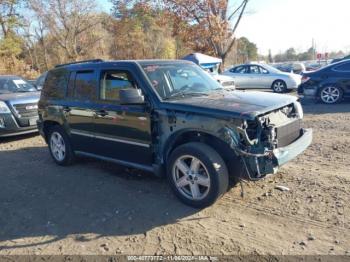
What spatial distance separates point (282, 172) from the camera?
512 cm

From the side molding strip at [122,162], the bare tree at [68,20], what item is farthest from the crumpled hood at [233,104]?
the bare tree at [68,20]

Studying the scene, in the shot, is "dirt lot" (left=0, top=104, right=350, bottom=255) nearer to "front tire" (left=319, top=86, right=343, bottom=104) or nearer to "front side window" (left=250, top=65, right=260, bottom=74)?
"front tire" (left=319, top=86, right=343, bottom=104)

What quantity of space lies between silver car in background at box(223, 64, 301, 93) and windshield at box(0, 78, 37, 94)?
1007 centimetres

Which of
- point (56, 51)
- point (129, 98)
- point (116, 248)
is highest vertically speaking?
point (56, 51)

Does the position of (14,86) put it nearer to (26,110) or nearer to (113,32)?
(26,110)

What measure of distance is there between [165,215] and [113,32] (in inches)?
1798

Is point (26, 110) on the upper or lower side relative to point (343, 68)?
lower

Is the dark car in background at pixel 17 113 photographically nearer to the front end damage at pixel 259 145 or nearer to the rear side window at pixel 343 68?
the front end damage at pixel 259 145

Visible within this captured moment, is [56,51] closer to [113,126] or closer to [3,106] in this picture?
[3,106]

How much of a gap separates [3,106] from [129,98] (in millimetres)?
5687

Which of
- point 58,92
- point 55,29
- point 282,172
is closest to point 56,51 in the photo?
point 55,29

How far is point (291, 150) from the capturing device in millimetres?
4090

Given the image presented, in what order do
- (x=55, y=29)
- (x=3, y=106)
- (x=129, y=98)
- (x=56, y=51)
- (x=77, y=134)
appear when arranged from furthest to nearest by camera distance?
1. (x=56, y=51)
2. (x=55, y=29)
3. (x=3, y=106)
4. (x=77, y=134)
5. (x=129, y=98)

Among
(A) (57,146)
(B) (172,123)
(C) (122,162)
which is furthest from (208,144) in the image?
(A) (57,146)
